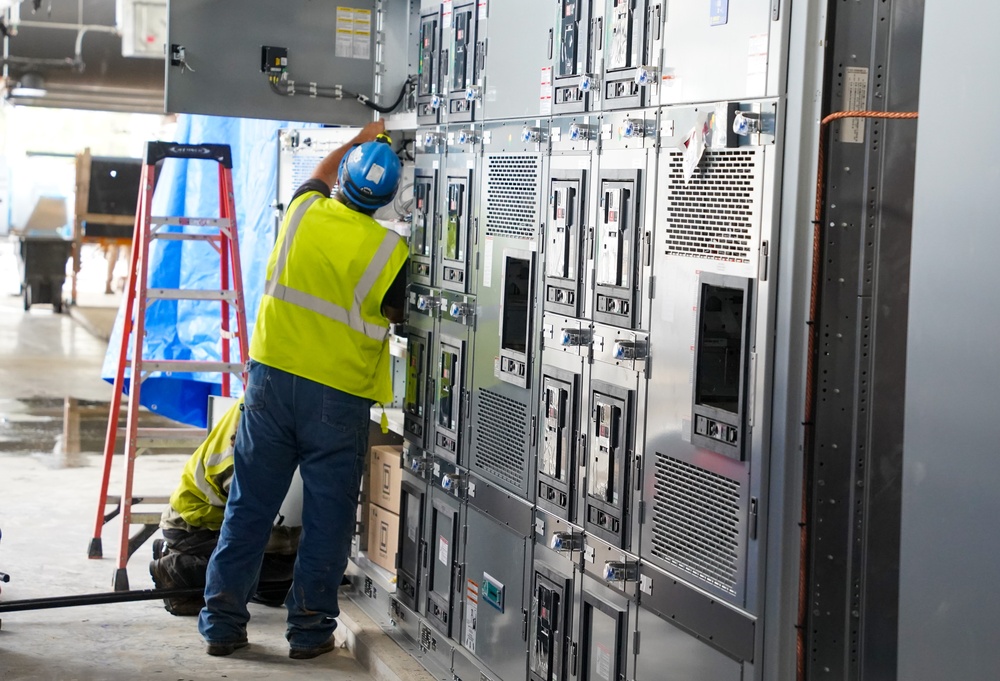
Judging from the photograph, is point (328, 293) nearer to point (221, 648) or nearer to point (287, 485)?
point (287, 485)

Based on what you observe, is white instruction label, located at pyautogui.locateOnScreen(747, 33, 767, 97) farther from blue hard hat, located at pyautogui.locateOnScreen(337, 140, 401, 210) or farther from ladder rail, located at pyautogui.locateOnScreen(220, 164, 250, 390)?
ladder rail, located at pyautogui.locateOnScreen(220, 164, 250, 390)

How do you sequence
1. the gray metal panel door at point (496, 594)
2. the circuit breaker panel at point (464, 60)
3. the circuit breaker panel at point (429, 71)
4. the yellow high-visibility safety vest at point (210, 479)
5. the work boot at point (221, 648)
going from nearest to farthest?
the gray metal panel door at point (496, 594), the circuit breaker panel at point (464, 60), the circuit breaker panel at point (429, 71), the work boot at point (221, 648), the yellow high-visibility safety vest at point (210, 479)

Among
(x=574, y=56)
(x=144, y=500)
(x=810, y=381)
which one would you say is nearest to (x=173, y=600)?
(x=144, y=500)

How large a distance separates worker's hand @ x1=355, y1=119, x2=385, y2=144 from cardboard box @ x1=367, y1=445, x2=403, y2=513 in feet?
4.66

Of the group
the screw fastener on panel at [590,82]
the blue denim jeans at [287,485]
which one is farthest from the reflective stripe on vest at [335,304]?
the screw fastener on panel at [590,82]

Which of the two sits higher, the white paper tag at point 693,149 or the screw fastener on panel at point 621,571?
the white paper tag at point 693,149

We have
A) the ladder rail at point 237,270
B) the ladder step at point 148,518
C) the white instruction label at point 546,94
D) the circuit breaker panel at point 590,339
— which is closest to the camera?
the circuit breaker panel at point 590,339

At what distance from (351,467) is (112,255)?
16.5 m

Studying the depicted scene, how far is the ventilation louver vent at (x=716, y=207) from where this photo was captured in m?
2.89

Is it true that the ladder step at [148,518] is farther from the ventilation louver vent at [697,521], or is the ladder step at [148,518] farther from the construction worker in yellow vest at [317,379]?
the ventilation louver vent at [697,521]

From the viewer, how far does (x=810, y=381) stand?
9.07 feet

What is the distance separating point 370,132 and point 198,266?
1.97m

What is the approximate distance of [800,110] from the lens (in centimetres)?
274

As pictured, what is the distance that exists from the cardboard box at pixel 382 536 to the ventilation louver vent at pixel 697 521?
7.63 feet
